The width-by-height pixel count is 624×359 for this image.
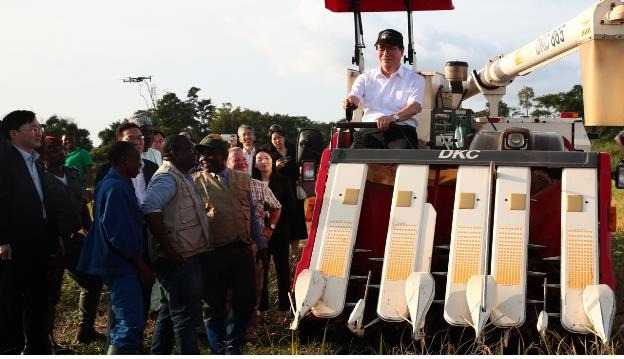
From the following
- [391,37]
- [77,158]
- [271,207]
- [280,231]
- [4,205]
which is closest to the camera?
[4,205]

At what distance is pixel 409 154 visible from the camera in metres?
6.02

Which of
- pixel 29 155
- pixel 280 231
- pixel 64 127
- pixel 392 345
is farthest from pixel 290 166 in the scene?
pixel 64 127

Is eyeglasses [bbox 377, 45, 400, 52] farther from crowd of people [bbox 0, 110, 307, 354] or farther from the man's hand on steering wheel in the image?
crowd of people [bbox 0, 110, 307, 354]

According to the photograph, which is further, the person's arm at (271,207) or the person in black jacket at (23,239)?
the person's arm at (271,207)

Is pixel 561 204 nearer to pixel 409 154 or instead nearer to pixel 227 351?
pixel 409 154

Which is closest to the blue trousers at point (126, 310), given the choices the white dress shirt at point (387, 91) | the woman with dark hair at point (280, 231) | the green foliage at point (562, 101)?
the woman with dark hair at point (280, 231)

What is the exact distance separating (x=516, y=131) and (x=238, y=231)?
2.05 metres

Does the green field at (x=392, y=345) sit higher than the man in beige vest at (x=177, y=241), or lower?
lower

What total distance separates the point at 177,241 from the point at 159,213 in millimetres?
242

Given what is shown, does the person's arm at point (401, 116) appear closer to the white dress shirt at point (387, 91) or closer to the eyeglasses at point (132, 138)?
the white dress shirt at point (387, 91)

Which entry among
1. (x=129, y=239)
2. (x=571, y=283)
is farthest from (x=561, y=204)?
(x=129, y=239)

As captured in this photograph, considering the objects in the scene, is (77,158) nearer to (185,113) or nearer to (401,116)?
(401,116)

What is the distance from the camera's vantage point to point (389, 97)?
7098 mm

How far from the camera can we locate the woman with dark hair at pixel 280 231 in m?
7.84
